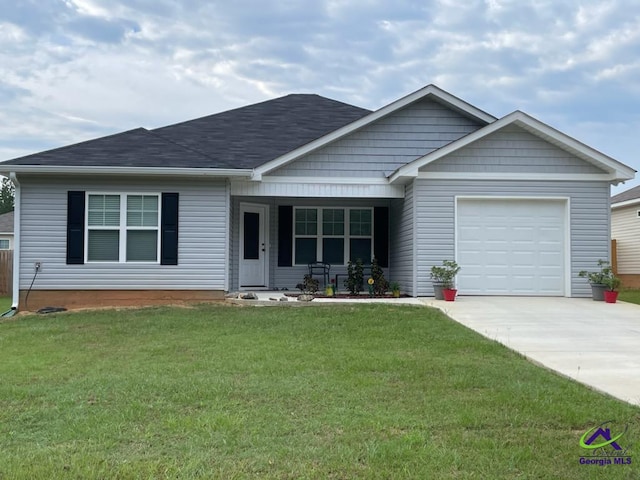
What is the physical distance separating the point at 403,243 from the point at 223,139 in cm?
520

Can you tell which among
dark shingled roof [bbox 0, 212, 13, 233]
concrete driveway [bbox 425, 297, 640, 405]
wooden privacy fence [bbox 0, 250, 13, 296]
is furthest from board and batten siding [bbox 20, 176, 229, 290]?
dark shingled roof [bbox 0, 212, 13, 233]

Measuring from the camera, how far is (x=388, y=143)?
12617 millimetres

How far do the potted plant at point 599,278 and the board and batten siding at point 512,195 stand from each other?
0.21 m

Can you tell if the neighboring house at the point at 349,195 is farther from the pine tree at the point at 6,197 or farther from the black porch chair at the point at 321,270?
the pine tree at the point at 6,197

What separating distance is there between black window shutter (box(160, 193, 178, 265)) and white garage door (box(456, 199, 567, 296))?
586 centimetres

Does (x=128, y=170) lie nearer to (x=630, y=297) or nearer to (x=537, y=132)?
(x=537, y=132)

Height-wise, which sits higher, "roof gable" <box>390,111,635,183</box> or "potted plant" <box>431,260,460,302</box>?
"roof gable" <box>390,111,635,183</box>

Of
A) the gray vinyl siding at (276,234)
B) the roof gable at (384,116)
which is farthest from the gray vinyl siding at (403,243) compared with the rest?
the roof gable at (384,116)

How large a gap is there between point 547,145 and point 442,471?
32.9ft

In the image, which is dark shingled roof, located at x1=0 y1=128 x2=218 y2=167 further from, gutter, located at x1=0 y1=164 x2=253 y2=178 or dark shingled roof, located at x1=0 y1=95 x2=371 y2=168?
gutter, located at x1=0 y1=164 x2=253 y2=178

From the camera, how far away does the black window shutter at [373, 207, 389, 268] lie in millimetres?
14195

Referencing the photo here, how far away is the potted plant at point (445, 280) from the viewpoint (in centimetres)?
1101

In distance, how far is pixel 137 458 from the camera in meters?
3.32

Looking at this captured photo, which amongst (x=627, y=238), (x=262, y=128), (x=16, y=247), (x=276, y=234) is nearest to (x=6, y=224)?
(x=262, y=128)
